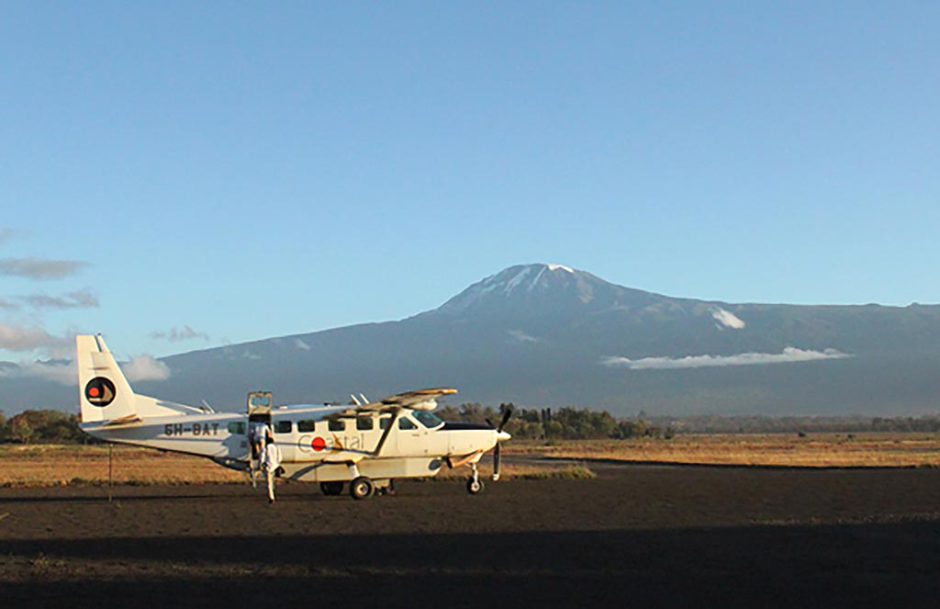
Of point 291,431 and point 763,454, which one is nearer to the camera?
point 291,431

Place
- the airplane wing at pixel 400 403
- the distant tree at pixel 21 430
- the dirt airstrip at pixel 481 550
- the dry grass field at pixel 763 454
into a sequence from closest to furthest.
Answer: the dirt airstrip at pixel 481 550 → the airplane wing at pixel 400 403 → the dry grass field at pixel 763 454 → the distant tree at pixel 21 430

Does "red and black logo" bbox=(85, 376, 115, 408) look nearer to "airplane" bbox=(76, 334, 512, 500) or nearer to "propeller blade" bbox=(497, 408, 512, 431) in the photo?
"airplane" bbox=(76, 334, 512, 500)

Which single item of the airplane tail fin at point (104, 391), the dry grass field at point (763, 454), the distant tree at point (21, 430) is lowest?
the dry grass field at point (763, 454)

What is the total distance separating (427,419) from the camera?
95.1ft

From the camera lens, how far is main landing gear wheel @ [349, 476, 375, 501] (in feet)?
90.0

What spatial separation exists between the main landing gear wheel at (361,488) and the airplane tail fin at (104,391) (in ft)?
17.2

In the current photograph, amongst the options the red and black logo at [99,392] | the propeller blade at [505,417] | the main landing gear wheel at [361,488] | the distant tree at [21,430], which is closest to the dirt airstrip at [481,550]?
the main landing gear wheel at [361,488]

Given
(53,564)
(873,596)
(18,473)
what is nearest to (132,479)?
(18,473)

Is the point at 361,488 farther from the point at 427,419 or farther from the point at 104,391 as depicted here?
the point at 104,391

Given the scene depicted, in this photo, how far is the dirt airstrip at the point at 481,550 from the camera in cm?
1184

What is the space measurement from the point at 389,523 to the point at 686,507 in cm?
685

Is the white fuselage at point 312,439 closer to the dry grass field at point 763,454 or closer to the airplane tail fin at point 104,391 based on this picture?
the airplane tail fin at point 104,391

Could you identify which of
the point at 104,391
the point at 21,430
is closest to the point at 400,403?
the point at 104,391

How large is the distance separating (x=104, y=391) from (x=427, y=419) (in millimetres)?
8061
